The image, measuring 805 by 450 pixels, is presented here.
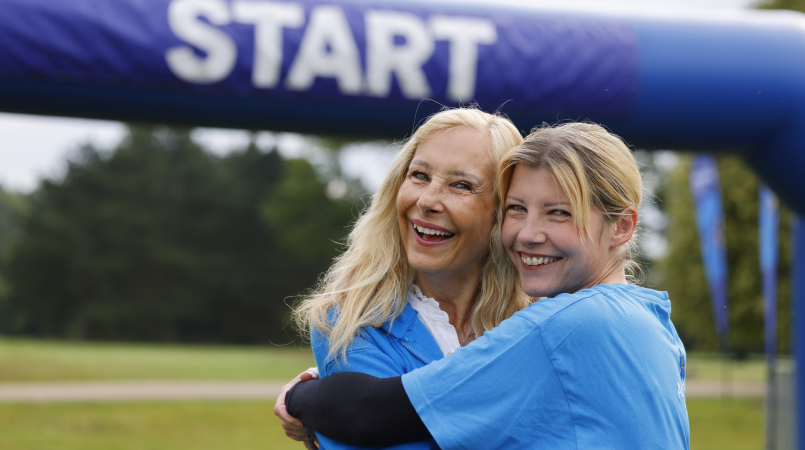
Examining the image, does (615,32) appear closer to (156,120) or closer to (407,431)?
(156,120)

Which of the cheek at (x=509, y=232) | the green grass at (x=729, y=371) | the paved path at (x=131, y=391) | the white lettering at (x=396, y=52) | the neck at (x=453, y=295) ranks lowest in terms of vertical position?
the green grass at (x=729, y=371)

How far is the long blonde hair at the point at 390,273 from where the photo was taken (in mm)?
1939

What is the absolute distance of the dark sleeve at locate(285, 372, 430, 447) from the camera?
1590 millimetres

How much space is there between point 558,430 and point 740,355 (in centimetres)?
3299

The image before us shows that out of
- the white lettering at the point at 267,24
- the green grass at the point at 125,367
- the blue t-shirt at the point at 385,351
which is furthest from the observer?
the green grass at the point at 125,367

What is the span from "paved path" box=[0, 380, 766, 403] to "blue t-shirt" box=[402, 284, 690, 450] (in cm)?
1145

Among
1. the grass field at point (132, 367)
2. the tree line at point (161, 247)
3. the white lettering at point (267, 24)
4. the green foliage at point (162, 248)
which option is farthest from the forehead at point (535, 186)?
the green foliage at point (162, 248)

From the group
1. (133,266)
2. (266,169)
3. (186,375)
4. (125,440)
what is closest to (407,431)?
(125,440)

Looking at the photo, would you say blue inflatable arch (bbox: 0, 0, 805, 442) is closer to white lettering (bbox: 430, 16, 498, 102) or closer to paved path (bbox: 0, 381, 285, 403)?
white lettering (bbox: 430, 16, 498, 102)

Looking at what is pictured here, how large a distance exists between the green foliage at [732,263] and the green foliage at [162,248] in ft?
63.2

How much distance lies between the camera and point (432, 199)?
6.38 feet

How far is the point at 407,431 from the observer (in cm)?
159

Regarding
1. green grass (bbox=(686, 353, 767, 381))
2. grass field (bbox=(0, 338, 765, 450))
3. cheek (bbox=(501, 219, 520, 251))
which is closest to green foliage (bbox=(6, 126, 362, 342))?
green grass (bbox=(686, 353, 767, 381))

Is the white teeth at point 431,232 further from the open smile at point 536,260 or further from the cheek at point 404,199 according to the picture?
the open smile at point 536,260
